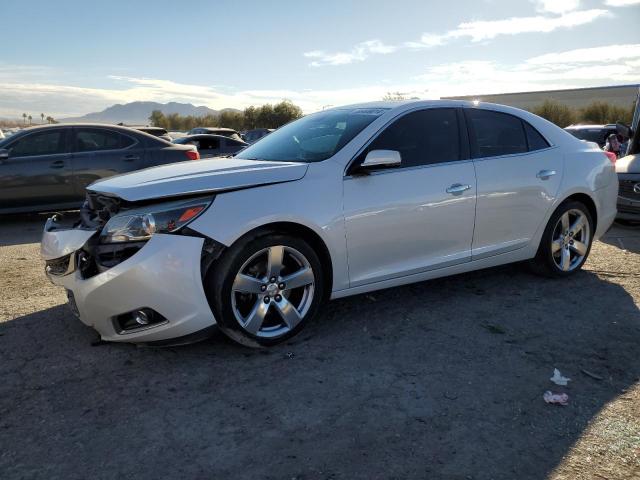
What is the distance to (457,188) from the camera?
422 cm

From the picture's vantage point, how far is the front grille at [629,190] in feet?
25.5

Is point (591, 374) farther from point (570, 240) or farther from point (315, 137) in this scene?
point (315, 137)

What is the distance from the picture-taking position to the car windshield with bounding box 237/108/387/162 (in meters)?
4.01

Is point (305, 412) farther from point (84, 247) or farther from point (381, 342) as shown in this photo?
point (84, 247)

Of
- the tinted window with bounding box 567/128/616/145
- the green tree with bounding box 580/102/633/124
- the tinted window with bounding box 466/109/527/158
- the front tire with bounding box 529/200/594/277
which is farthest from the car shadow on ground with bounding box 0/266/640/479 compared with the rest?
the green tree with bounding box 580/102/633/124

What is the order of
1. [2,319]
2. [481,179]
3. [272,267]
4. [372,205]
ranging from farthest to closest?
[481,179] < [2,319] < [372,205] < [272,267]

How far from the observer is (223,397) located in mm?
2982

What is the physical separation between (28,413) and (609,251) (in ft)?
20.2

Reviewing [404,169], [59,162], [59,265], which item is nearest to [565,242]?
[404,169]

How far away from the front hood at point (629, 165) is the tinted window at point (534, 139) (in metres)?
3.85

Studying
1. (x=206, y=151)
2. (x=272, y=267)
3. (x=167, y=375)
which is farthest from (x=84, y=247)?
(x=206, y=151)

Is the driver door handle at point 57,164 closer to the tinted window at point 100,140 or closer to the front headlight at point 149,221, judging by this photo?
the tinted window at point 100,140

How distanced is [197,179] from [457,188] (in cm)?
200

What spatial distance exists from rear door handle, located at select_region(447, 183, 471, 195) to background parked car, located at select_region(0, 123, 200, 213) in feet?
19.9
